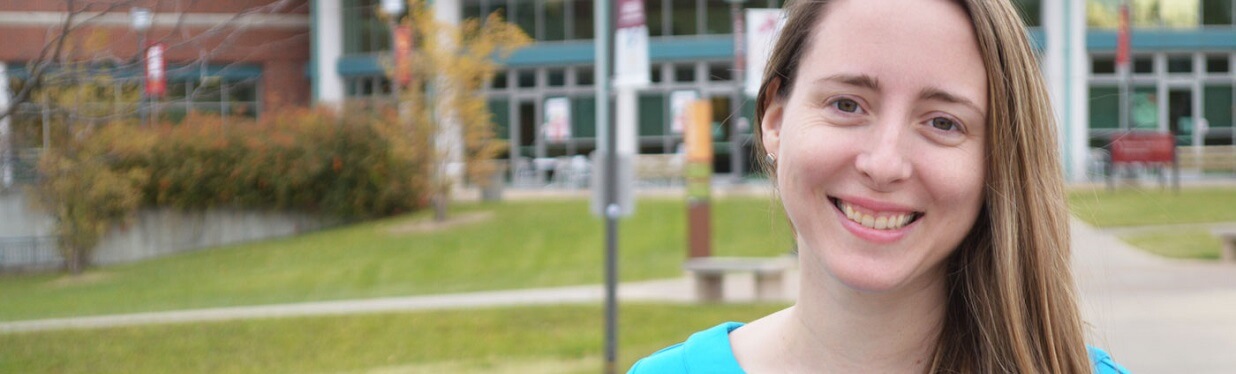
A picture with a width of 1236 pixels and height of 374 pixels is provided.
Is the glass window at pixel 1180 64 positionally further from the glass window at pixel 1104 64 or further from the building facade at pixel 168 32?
the building facade at pixel 168 32

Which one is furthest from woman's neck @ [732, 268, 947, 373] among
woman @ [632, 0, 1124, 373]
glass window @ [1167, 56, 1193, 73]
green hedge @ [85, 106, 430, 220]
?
glass window @ [1167, 56, 1193, 73]

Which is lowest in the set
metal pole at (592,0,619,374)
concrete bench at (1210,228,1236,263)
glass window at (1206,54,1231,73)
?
concrete bench at (1210,228,1236,263)

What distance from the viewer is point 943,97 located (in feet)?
4.58

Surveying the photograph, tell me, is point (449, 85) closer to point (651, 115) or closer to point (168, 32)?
point (651, 115)

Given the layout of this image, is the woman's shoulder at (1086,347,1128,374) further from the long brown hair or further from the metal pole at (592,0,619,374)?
the metal pole at (592,0,619,374)

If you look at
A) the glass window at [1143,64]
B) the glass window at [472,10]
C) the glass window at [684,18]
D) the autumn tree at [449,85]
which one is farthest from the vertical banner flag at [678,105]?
the glass window at [1143,64]

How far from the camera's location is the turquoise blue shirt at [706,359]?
5.07ft

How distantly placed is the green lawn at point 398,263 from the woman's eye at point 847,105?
14578mm

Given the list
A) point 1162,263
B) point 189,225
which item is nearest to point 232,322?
point 1162,263

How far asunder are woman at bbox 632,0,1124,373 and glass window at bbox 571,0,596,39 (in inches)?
1389

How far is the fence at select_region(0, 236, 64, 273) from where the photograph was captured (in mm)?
24078

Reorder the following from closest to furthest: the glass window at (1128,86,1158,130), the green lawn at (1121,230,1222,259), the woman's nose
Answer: the woman's nose → the green lawn at (1121,230,1222,259) → the glass window at (1128,86,1158,130)

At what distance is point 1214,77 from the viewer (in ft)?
111

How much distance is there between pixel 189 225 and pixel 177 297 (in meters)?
10.4
